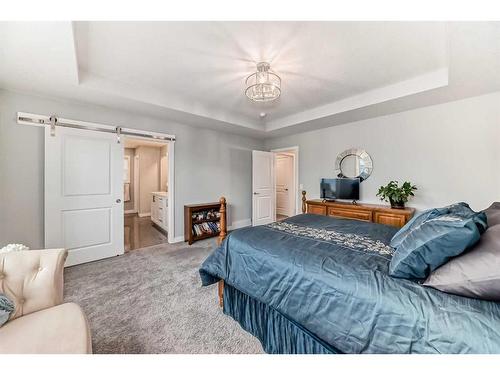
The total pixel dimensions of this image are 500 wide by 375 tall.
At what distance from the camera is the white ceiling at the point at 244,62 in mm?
1696

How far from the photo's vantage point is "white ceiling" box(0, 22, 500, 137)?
5.57 ft

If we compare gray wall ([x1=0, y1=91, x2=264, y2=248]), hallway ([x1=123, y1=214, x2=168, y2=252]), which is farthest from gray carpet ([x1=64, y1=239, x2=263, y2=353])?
gray wall ([x1=0, y1=91, x2=264, y2=248])

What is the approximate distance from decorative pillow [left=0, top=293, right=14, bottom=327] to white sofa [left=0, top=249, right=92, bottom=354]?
36mm

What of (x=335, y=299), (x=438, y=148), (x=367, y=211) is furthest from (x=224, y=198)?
(x=438, y=148)

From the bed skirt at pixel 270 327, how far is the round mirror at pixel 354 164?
312cm

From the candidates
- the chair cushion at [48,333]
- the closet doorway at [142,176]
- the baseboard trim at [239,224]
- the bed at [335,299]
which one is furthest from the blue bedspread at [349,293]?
the closet doorway at [142,176]

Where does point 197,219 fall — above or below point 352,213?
below

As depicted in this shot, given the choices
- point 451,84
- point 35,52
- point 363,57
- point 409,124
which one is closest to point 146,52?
point 35,52

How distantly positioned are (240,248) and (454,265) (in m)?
1.25

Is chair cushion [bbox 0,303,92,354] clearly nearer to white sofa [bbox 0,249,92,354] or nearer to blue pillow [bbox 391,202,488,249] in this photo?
white sofa [bbox 0,249,92,354]

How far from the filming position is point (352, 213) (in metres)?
3.41

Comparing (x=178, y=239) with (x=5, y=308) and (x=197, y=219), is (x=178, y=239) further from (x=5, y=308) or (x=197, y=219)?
(x=5, y=308)

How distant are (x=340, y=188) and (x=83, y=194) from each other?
411 cm
